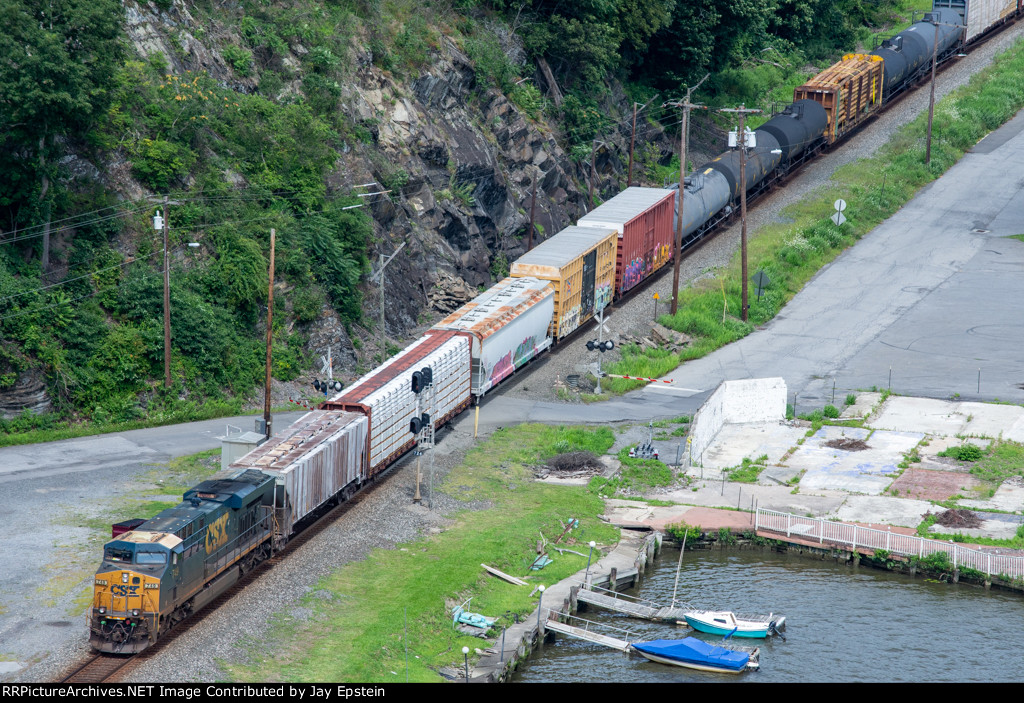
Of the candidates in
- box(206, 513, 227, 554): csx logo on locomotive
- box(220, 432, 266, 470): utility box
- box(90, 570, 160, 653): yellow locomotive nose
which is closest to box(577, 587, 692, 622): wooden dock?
box(206, 513, 227, 554): csx logo on locomotive

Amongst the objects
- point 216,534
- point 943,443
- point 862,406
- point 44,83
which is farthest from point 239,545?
point 862,406

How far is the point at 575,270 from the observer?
57.1 meters

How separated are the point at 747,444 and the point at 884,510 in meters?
7.58

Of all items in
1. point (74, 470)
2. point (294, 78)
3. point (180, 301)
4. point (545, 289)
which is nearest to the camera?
point (74, 470)

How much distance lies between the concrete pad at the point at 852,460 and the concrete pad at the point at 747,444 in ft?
2.45

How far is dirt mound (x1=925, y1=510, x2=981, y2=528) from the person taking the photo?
1670 inches

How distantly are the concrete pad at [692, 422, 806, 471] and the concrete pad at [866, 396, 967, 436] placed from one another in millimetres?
3650

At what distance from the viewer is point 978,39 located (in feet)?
339

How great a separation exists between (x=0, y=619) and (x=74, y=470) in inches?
460

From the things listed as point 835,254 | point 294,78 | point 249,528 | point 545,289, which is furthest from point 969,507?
point 294,78

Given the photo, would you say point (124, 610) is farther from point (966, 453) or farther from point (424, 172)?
point (424, 172)

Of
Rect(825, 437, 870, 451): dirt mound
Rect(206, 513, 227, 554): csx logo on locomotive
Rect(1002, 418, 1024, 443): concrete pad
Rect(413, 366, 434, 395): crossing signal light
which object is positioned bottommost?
Rect(825, 437, 870, 451): dirt mound

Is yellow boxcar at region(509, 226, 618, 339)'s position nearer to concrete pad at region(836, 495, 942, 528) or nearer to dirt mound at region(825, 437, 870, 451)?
dirt mound at region(825, 437, 870, 451)

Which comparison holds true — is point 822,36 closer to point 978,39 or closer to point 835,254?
point 978,39
